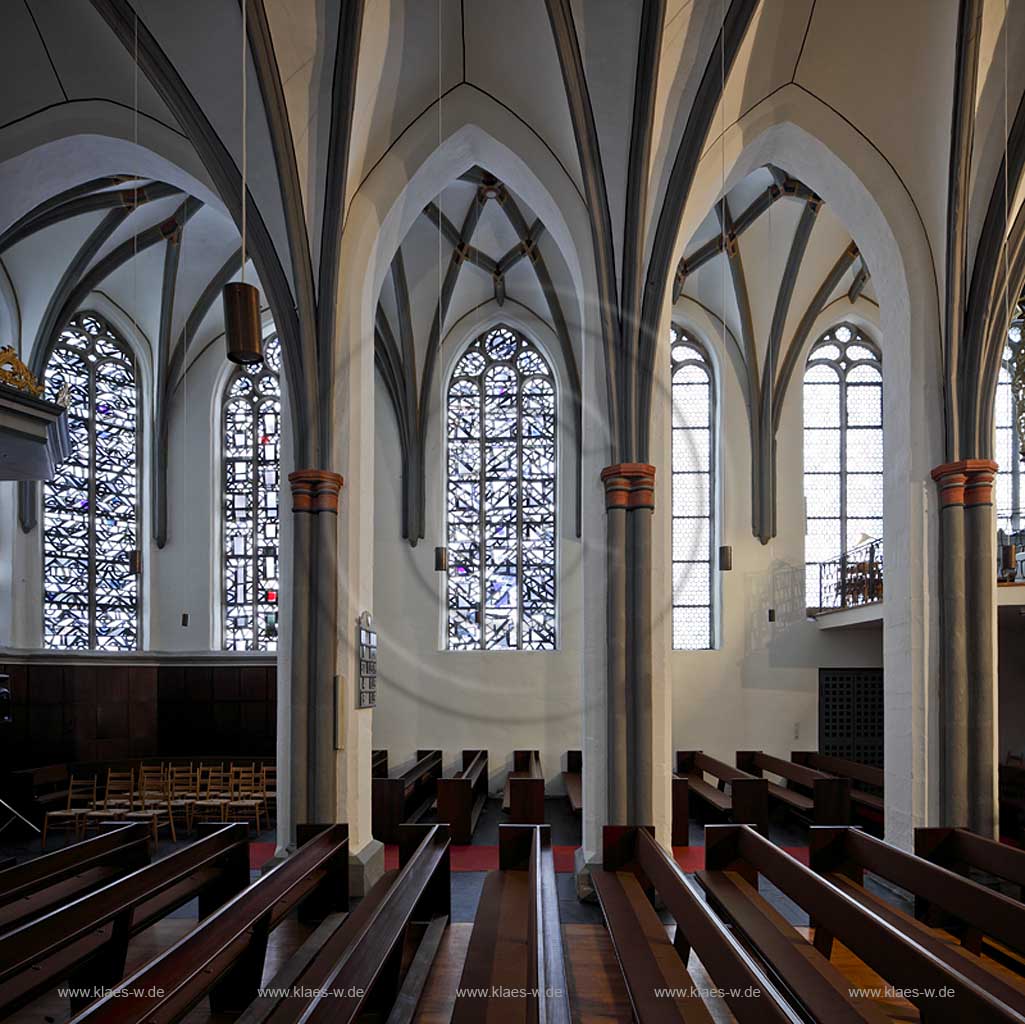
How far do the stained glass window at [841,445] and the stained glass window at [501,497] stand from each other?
14.7 feet

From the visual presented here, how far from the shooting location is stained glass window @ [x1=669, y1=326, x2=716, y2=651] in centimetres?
1655

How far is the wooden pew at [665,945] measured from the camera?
4.01 metres

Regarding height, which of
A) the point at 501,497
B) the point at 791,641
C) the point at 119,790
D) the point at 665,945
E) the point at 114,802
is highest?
the point at 501,497

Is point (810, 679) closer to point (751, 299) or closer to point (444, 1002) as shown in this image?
point (751, 299)

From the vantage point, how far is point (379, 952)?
16.1 feet

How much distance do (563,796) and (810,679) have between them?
14.9ft

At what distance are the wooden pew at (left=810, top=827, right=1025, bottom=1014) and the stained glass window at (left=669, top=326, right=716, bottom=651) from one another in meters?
8.85

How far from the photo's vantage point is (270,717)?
1598cm

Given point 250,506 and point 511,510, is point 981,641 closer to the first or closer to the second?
point 511,510

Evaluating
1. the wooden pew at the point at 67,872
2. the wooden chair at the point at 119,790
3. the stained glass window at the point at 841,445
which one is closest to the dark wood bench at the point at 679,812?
the wooden pew at the point at 67,872

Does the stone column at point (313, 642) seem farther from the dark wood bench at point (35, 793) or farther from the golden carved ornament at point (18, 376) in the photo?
the dark wood bench at point (35, 793)

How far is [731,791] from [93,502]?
36.2ft

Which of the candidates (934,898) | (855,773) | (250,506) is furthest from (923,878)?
(250,506)

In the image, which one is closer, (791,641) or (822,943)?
(822,943)
